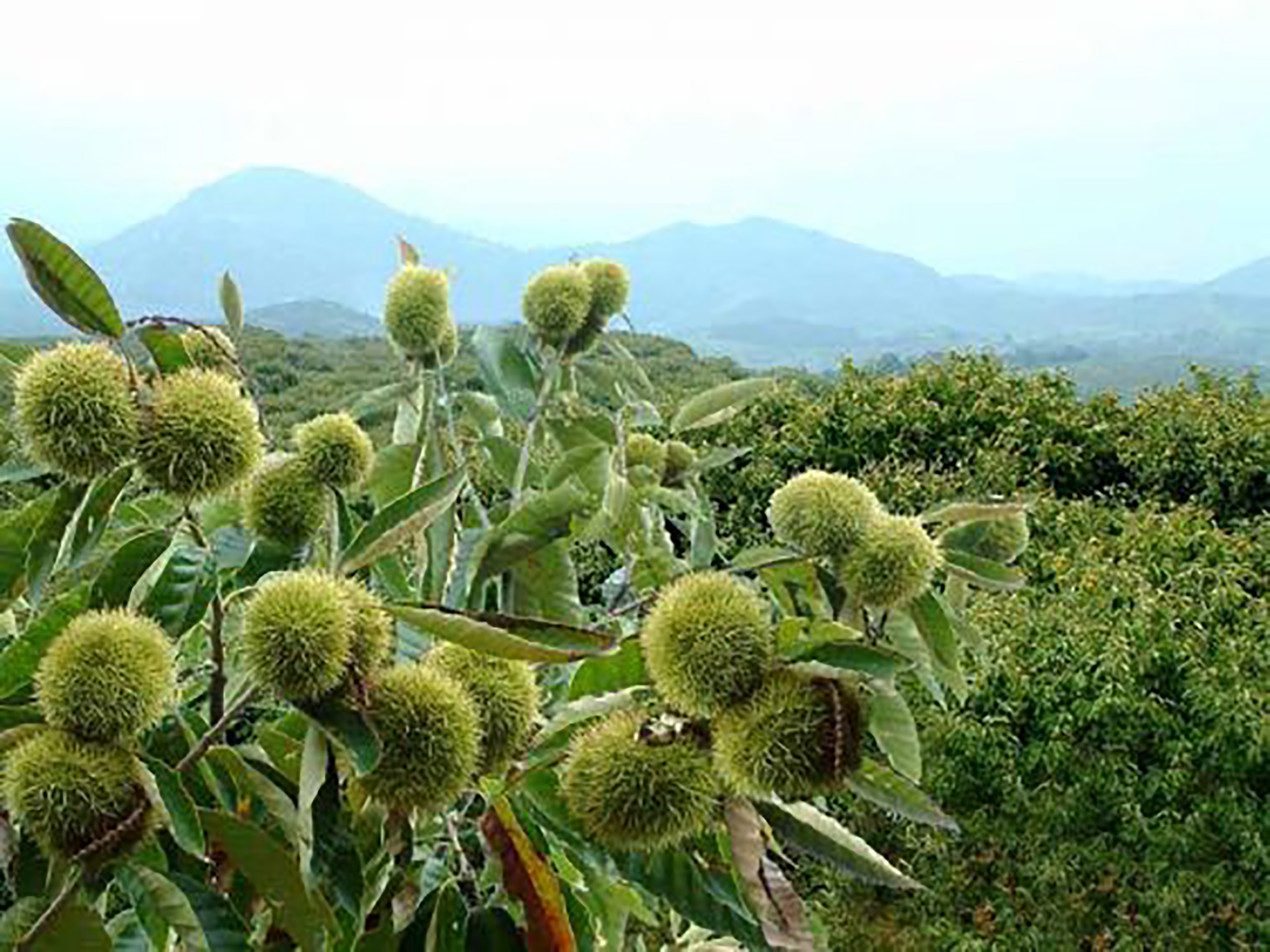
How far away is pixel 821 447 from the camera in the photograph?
20.9 feet

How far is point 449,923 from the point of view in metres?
0.82

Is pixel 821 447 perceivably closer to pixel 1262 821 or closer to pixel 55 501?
pixel 1262 821

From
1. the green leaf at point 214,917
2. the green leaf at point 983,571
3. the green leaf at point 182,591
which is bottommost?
the green leaf at point 214,917

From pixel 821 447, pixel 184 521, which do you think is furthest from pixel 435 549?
pixel 821 447

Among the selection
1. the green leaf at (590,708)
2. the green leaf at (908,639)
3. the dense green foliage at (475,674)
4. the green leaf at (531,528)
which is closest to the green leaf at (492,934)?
the dense green foliage at (475,674)

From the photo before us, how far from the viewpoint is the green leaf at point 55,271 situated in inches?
26.5

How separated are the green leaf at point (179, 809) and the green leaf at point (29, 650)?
0.41ft

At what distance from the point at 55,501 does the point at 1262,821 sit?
10.4 ft

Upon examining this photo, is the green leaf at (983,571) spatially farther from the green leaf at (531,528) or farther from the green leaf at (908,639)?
the green leaf at (531,528)

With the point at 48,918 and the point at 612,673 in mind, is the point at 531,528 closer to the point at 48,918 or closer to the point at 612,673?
the point at 612,673

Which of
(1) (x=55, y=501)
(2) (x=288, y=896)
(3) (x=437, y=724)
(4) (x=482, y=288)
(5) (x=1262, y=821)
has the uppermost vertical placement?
(1) (x=55, y=501)

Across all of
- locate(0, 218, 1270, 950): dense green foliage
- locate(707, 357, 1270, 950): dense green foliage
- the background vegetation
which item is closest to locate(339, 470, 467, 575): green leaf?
locate(0, 218, 1270, 950): dense green foliage

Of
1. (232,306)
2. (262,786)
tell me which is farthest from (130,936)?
(232,306)

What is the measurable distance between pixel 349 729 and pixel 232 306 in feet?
1.77
